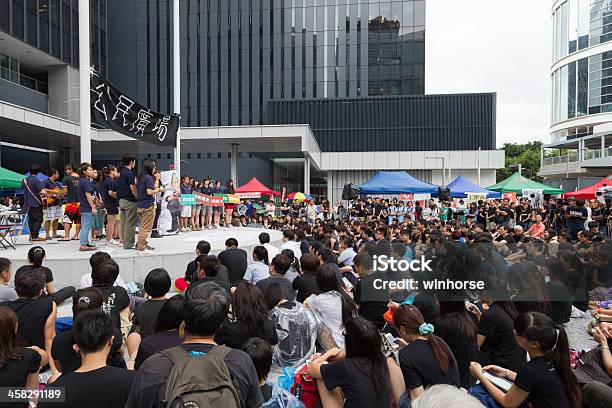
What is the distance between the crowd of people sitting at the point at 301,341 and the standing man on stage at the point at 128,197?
9.09ft

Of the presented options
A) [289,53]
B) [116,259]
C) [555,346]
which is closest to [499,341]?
[555,346]

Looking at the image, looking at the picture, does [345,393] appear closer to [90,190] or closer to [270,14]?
[90,190]

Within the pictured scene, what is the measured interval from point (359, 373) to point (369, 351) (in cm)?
16

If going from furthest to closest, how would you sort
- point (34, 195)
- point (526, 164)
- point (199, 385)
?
point (526, 164) < point (34, 195) < point (199, 385)

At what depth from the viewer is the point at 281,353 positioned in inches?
171

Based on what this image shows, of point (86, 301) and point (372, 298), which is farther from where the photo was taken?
point (372, 298)

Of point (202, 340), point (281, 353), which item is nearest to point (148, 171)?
point (281, 353)

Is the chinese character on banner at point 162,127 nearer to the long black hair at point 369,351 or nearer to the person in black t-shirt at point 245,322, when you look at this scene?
the person in black t-shirt at point 245,322

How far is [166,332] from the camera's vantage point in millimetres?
3068

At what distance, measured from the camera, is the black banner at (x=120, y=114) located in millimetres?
10922

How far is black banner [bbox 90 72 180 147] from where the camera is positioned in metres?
10.9

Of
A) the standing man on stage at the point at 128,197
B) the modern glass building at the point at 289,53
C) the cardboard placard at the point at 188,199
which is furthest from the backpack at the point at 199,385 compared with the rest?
the modern glass building at the point at 289,53

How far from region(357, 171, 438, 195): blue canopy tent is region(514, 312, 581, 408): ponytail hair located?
49.4ft

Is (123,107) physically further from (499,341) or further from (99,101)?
(499,341)
